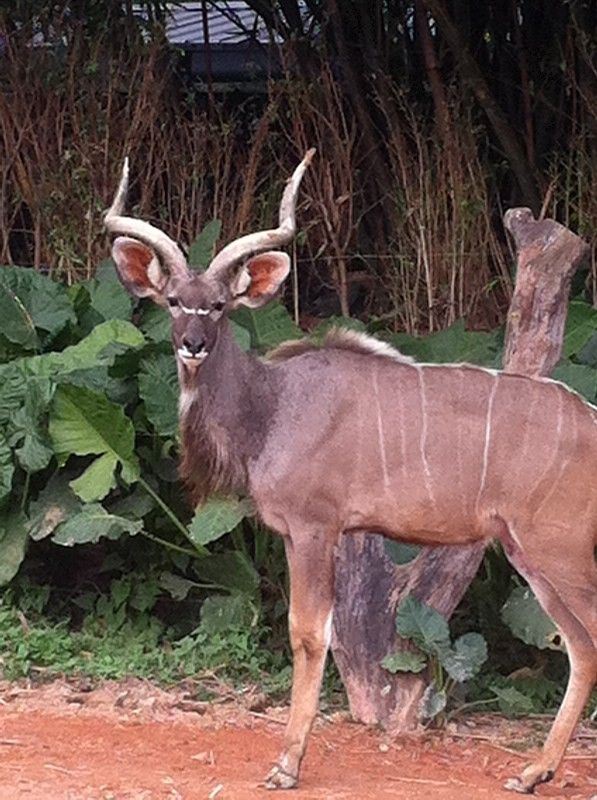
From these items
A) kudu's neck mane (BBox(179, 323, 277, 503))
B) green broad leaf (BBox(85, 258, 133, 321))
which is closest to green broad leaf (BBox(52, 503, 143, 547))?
green broad leaf (BBox(85, 258, 133, 321))

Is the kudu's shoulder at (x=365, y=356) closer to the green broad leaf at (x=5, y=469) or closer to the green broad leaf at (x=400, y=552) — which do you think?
the green broad leaf at (x=400, y=552)

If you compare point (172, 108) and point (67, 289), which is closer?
point (67, 289)

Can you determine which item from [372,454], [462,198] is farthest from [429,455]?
[462,198]

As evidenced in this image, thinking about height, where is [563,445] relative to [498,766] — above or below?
above

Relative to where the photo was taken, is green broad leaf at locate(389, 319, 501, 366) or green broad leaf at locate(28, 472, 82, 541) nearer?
green broad leaf at locate(28, 472, 82, 541)

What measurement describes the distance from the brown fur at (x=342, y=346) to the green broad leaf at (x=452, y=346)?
1254 millimetres

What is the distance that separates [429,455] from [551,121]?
421 cm

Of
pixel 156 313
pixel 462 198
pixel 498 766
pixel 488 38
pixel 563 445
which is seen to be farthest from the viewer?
pixel 488 38

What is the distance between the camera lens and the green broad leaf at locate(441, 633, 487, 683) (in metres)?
5.59

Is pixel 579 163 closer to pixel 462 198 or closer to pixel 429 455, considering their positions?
pixel 462 198

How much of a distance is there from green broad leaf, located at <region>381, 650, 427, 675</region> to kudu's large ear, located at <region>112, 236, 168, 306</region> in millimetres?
1418

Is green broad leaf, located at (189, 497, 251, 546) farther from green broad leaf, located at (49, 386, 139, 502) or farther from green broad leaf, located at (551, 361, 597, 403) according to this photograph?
green broad leaf, located at (551, 361, 597, 403)

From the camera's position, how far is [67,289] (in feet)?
23.8

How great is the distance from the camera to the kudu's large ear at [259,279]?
5.11 meters
